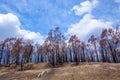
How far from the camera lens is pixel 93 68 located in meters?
39.8

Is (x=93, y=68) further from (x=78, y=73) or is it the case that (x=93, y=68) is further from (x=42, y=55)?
(x=42, y=55)

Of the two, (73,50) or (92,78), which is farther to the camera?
(73,50)

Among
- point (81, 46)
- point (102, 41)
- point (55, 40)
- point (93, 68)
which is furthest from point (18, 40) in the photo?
point (93, 68)

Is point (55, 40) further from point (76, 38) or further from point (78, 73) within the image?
point (78, 73)

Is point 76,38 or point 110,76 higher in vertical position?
point 76,38

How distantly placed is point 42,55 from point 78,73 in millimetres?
53960

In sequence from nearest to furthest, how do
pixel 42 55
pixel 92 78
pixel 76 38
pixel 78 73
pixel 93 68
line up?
pixel 92 78, pixel 78 73, pixel 93 68, pixel 76 38, pixel 42 55

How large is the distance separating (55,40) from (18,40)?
16927mm

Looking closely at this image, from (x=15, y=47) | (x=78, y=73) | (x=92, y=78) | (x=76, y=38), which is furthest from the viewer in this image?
(x=76, y=38)

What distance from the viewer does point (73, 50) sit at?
80.4 metres

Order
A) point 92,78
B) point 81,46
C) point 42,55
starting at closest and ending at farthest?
point 92,78 < point 81,46 < point 42,55

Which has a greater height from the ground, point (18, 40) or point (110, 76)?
point (18, 40)

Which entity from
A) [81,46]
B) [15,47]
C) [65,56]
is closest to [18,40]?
[15,47]

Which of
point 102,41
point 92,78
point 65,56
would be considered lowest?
point 92,78
